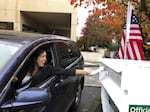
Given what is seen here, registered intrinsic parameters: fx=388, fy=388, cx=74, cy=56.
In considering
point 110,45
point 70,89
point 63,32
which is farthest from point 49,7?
point 70,89

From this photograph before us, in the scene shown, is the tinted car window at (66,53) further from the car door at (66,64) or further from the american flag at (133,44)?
the american flag at (133,44)

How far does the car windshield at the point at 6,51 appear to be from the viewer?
4.09 meters

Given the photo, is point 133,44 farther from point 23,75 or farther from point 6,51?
point 6,51

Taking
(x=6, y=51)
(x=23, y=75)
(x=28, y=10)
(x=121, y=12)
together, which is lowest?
(x=23, y=75)

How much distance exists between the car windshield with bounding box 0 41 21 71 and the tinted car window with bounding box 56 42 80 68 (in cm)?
174

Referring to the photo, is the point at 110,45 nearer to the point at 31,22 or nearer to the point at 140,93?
the point at 31,22

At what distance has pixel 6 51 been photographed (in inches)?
170

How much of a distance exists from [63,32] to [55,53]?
44712mm

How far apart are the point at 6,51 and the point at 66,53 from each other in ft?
9.00

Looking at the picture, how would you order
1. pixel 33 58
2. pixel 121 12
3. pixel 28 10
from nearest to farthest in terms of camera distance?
pixel 33 58
pixel 121 12
pixel 28 10

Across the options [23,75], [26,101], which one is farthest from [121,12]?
[26,101]

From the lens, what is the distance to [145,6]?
10070mm

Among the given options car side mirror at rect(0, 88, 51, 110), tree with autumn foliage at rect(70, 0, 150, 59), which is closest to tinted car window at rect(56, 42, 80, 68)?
car side mirror at rect(0, 88, 51, 110)

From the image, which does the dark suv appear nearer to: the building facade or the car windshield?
the car windshield
